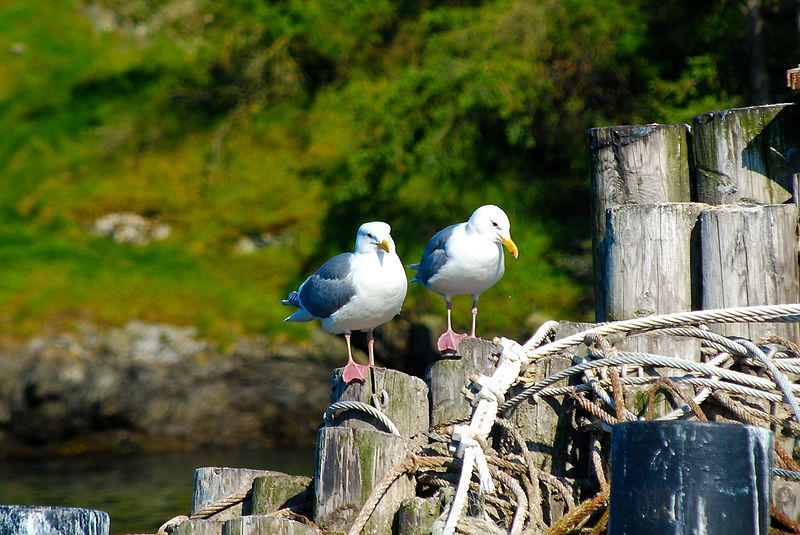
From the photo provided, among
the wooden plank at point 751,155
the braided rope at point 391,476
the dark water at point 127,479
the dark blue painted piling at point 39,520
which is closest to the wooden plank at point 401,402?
the braided rope at point 391,476

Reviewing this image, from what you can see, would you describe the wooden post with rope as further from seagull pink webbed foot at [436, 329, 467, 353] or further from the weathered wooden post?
seagull pink webbed foot at [436, 329, 467, 353]

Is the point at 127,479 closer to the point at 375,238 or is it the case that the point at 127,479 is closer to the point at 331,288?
the point at 331,288

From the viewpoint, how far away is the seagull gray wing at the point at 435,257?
5839mm

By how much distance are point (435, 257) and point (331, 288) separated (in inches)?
31.6

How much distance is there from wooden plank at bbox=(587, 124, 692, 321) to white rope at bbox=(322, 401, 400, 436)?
1099 mm

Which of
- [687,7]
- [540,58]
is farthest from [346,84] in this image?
[687,7]

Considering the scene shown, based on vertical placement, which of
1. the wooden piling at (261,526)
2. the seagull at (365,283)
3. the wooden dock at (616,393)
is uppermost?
the seagull at (365,283)

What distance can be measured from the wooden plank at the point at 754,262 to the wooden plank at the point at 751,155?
0.41 m

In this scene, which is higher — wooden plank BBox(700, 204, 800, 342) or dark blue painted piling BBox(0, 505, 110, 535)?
wooden plank BBox(700, 204, 800, 342)

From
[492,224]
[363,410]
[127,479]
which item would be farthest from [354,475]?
[127,479]

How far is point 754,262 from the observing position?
3580mm

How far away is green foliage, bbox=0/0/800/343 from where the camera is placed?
13.3 m

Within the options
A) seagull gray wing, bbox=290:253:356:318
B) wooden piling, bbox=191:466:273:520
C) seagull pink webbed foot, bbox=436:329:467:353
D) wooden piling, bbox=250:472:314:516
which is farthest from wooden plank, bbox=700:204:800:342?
seagull gray wing, bbox=290:253:356:318

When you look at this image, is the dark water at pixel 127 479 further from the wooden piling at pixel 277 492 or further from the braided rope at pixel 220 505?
the wooden piling at pixel 277 492
